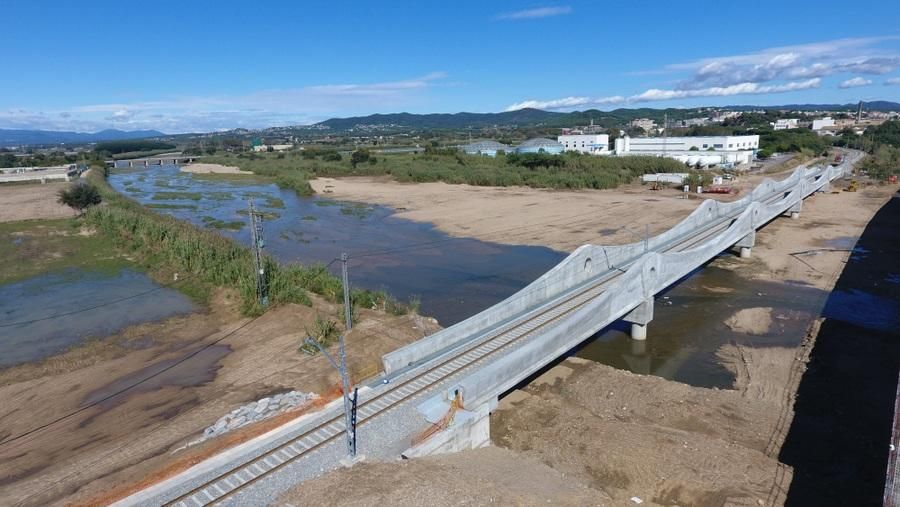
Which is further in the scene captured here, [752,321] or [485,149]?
[485,149]

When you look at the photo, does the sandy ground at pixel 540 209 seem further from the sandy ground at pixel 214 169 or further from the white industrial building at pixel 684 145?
the sandy ground at pixel 214 169

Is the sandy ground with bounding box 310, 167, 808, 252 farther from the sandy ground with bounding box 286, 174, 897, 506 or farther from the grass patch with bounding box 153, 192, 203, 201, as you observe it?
the sandy ground with bounding box 286, 174, 897, 506

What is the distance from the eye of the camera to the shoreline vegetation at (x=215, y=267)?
25484mm

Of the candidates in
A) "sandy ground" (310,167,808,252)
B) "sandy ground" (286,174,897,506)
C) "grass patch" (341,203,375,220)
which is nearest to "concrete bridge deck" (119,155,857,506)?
"sandy ground" (286,174,897,506)

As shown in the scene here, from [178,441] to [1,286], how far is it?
87.1ft

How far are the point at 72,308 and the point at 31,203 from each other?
47.7m

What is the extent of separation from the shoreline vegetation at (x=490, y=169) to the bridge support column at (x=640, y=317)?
167 feet

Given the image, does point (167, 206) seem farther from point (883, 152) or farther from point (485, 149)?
point (883, 152)

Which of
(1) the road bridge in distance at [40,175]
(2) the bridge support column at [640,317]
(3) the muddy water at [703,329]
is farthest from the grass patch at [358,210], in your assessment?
(1) the road bridge in distance at [40,175]

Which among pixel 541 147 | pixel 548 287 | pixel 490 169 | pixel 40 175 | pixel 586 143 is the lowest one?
pixel 548 287

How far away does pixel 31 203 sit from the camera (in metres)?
63.2

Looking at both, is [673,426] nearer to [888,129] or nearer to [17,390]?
[17,390]

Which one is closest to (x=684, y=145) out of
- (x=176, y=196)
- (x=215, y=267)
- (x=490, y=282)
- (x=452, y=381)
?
(x=490, y=282)

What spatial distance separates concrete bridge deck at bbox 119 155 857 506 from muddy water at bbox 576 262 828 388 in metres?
1.38
